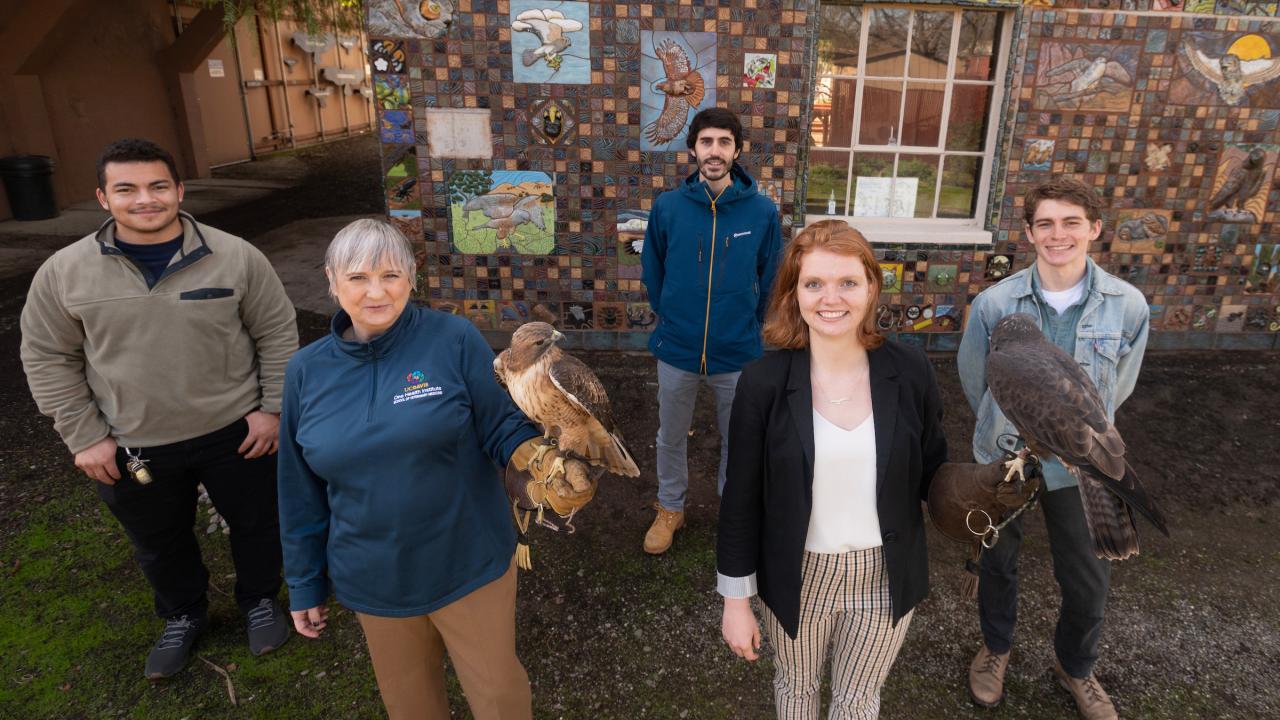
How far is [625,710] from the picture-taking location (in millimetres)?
3068

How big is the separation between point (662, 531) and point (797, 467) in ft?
6.87

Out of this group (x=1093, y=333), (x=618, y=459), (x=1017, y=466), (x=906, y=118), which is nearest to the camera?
(x=1017, y=466)

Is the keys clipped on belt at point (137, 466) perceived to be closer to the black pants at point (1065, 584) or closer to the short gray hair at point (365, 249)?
the short gray hair at point (365, 249)

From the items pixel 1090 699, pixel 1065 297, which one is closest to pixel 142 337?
pixel 1065 297

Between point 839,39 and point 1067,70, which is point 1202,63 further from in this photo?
point 839,39

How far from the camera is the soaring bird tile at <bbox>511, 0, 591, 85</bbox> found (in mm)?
5641

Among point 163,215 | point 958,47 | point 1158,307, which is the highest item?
point 958,47

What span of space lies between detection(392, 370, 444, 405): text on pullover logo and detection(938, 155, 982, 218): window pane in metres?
5.65

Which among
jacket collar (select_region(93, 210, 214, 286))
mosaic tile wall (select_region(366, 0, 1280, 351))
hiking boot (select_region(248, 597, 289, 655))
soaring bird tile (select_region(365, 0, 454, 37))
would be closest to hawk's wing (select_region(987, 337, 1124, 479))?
jacket collar (select_region(93, 210, 214, 286))

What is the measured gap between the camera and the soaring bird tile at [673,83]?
573cm

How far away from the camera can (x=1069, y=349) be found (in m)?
2.68

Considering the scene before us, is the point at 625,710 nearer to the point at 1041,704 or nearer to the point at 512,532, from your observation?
the point at 512,532

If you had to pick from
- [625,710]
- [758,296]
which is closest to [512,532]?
[625,710]

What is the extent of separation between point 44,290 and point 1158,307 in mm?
7903
